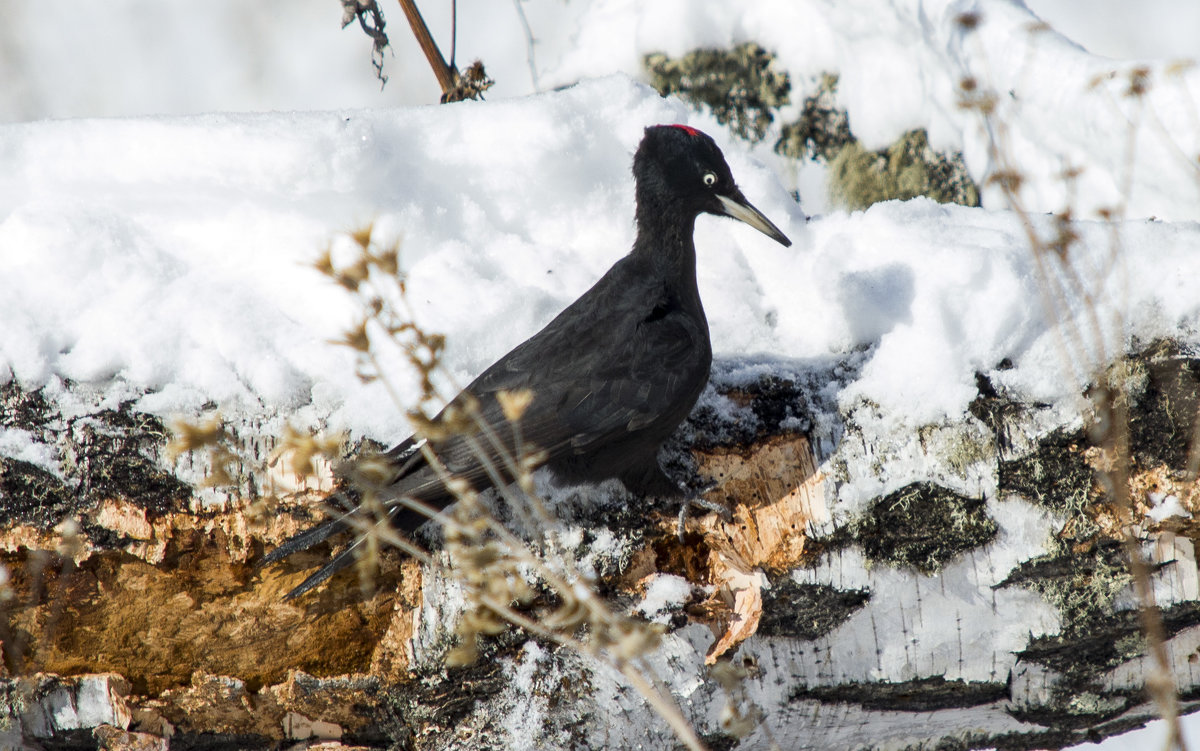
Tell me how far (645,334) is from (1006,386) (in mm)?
944

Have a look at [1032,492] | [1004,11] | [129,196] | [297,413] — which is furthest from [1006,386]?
[1004,11]

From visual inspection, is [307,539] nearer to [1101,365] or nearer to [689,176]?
[689,176]

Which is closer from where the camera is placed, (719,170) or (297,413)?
(297,413)

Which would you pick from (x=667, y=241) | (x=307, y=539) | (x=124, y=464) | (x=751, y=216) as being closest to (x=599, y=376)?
(x=667, y=241)

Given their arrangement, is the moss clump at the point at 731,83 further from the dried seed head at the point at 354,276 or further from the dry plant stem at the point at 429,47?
the dried seed head at the point at 354,276

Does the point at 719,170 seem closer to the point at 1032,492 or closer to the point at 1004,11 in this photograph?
the point at 1032,492

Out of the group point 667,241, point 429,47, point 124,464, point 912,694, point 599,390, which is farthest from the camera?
point 429,47

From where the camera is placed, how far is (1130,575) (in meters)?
2.13

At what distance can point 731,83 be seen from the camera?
4910 millimetres

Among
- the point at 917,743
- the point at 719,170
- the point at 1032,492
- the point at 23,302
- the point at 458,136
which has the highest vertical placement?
the point at 458,136

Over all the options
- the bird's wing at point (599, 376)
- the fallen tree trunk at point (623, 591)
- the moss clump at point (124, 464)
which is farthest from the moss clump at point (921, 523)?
the moss clump at point (124, 464)

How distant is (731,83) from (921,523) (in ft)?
11.3

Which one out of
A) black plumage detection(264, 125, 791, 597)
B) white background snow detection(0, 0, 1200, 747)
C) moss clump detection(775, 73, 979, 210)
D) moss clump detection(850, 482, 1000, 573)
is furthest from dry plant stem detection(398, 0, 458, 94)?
moss clump detection(850, 482, 1000, 573)

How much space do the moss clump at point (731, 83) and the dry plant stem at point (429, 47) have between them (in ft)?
4.66
